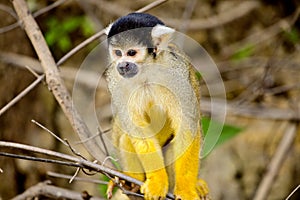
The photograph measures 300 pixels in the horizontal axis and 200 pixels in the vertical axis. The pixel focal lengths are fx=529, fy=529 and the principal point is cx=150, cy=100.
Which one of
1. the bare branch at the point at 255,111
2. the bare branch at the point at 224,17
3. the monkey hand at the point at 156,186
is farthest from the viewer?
the bare branch at the point at 224,17

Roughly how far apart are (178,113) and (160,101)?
96 mm

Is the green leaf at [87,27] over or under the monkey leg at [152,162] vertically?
over

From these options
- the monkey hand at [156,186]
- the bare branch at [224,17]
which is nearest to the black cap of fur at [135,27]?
the monkey hand at [156,186]

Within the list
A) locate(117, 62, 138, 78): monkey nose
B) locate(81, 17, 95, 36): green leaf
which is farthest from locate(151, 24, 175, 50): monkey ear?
locate(81, 17, 95, 36): green leaf

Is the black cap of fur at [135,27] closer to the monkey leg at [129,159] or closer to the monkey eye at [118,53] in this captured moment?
the monkey eye at [118,53]

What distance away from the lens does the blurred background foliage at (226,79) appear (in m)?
4.20

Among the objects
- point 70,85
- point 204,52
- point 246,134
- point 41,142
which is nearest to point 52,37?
point 70,85

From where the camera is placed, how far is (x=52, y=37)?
460 centimetres

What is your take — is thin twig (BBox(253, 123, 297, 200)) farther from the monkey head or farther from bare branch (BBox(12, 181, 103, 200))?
the monkey head

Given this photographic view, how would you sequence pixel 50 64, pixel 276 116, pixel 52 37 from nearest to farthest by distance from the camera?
pixel 50 64 → pixel 276 116 → pixel 52 37

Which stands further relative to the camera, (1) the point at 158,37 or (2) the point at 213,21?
(2) the point at 213,21

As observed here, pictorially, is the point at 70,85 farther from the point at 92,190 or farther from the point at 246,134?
the point at 246,134

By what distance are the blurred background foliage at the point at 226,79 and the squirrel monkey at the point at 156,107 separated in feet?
5.86

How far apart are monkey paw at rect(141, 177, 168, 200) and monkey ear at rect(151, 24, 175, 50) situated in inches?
22.7
